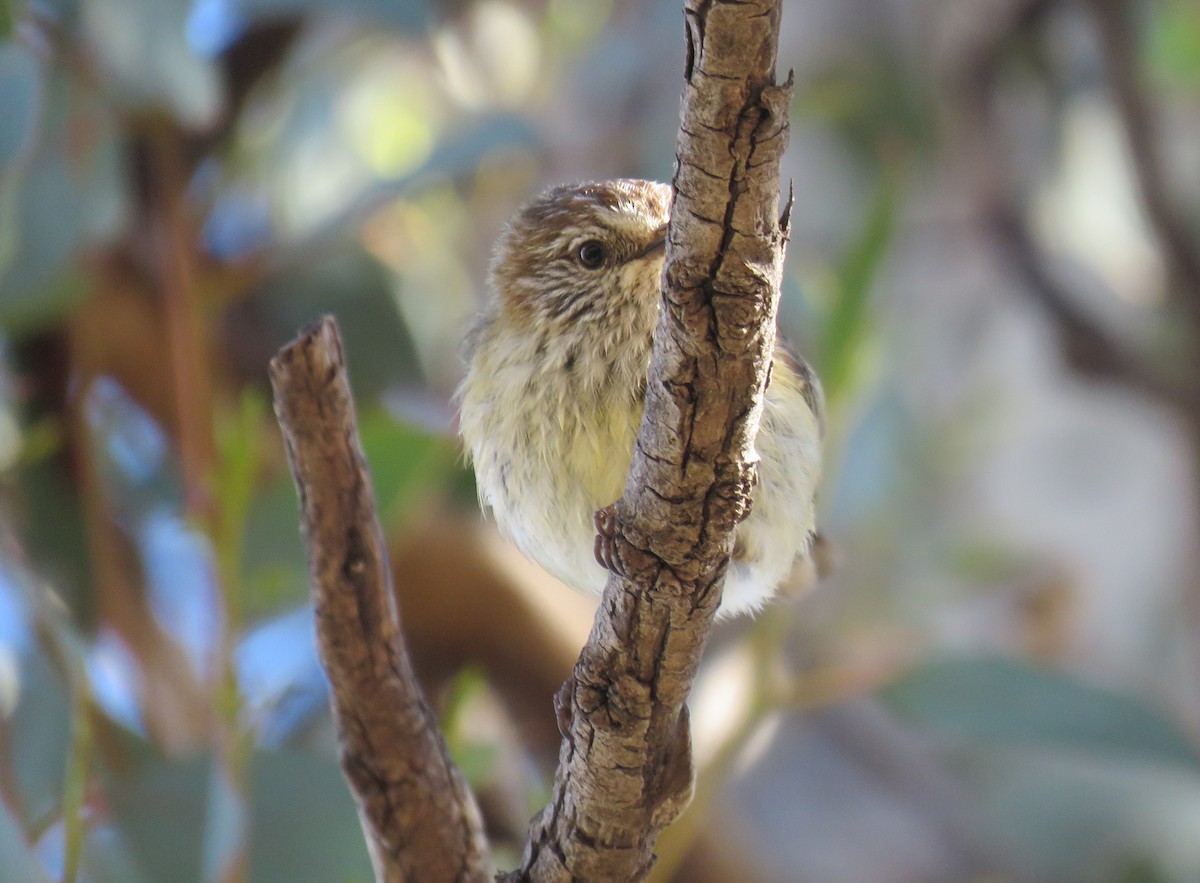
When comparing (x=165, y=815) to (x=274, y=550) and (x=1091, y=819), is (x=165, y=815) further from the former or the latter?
(x=1091, y=819)

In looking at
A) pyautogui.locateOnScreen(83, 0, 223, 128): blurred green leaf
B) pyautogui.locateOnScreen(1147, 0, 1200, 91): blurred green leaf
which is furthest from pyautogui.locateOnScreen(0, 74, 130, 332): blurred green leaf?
pyautogui.locateOnScreen(1147, 0, 1200, 91): blurred green leaf

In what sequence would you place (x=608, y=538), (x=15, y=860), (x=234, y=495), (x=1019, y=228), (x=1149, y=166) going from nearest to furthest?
(x=608, y=538)
(x=15, y=860)
(x=234, y=495)
(x=1149, y=166)
(x=1019, y=228)

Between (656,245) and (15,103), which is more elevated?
(656,245)

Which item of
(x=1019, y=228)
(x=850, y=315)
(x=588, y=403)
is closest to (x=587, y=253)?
(x=588, y=403)

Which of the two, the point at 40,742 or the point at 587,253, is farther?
the point at 587,253

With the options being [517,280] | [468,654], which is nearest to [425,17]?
[517,280]

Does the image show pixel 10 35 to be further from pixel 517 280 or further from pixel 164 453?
pixel 164 453

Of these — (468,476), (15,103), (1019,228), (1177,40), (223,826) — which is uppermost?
(1177,40)
